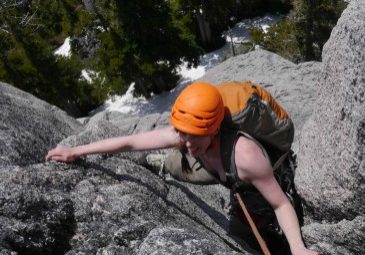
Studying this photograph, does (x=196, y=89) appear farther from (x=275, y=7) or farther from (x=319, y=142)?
(x=275, y=7)

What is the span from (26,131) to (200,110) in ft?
9.22

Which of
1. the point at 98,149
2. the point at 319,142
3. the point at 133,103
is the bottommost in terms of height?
the point at 133,103

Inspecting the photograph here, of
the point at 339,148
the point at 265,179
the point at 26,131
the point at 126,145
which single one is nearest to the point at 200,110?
the point at 265,179

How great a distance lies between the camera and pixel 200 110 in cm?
392

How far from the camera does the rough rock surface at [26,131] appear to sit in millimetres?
5184

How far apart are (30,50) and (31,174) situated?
2354 centimetres

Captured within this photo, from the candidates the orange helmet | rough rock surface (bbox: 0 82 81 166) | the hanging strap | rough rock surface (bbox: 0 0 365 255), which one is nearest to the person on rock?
the orange helmet

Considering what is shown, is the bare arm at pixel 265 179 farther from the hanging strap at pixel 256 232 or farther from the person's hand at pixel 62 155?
the person's hand at pixel 62 155

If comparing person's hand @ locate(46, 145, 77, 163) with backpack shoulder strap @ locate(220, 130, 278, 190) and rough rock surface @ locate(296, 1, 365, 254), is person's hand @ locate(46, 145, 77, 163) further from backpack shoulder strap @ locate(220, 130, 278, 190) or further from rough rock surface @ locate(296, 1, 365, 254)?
rough rock surface @ locate(296, 1, 365, 254)

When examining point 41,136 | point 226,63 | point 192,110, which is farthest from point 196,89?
point 226,63

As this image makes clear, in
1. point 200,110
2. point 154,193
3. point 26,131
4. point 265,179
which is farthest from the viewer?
point 26,131

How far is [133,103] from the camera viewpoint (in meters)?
32.8

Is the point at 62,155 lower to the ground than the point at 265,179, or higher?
higher

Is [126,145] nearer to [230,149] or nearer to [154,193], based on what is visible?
[154,193]
